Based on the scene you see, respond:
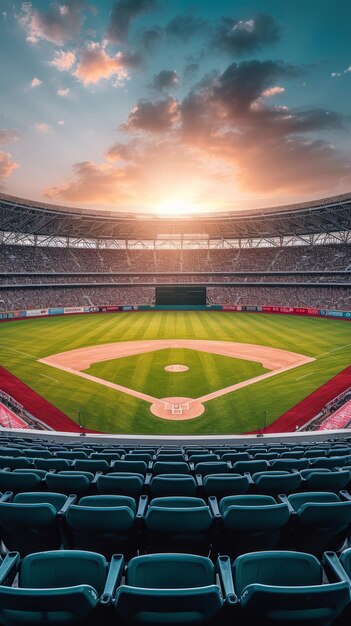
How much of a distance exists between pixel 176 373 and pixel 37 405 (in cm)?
1095

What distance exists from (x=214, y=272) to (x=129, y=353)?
163 ft

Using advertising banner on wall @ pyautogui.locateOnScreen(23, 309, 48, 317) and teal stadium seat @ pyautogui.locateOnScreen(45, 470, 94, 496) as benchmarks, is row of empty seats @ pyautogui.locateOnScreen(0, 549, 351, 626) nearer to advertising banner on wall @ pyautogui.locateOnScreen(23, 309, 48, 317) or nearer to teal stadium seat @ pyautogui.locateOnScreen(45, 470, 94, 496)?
teal stadium seat @ pyautogui.locateOnScreen(45, 470, 94, 496)

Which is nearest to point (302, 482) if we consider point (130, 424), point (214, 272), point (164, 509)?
point (164, 509)

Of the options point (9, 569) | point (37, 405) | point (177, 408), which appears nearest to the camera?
point (9, 569)

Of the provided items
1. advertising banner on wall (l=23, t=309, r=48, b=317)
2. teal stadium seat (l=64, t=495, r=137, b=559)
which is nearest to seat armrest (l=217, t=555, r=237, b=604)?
teal stadium seat (l=64, t=495, r=137, b=559)

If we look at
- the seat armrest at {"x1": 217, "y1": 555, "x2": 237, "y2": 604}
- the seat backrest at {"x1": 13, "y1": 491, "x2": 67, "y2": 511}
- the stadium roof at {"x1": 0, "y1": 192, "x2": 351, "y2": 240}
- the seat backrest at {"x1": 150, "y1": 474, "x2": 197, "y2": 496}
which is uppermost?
the stadium roof at {"x1": 0, "y1": 192, "x2": 351, "y2": 240}

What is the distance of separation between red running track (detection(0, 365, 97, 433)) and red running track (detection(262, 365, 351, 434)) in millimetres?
11094

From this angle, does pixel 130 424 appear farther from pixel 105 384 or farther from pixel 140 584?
pixel 140 584

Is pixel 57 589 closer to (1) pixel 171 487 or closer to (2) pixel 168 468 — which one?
(1) pixel 171 487

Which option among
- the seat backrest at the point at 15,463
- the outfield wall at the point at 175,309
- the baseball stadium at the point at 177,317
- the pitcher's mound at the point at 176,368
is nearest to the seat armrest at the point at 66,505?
the seat backrest at the point at 15,463

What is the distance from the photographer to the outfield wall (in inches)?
2385

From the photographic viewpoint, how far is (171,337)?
142ft

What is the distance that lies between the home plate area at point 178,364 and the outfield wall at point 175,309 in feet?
97.1

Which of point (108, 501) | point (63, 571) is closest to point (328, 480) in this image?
point (108, 501)
